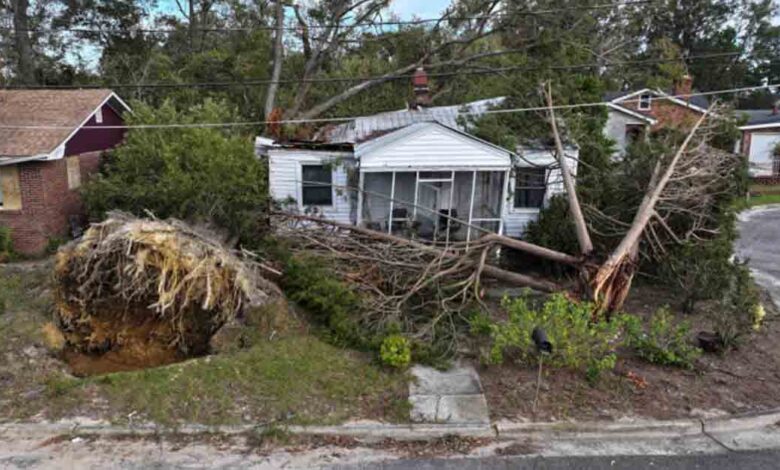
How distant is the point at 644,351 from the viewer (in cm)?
817

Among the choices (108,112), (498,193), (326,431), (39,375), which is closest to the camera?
(326,431)

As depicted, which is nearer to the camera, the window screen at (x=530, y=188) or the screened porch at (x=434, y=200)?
the screened porch at (x=434, y=200)

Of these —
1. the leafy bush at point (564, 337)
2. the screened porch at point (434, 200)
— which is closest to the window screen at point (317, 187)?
the screened porch at point (434, 200)

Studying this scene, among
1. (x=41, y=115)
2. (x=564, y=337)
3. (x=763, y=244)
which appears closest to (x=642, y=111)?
(x=763, y=244)

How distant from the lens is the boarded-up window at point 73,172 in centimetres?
1520

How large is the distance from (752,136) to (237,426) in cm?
3072

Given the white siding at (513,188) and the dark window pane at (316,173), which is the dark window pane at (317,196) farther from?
the white siding at (513,188)

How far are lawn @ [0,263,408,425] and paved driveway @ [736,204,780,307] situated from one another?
313 inches

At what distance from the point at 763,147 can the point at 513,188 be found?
854 inches

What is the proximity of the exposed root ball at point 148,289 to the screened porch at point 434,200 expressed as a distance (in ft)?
16.1

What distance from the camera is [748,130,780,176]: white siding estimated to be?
28.1 m

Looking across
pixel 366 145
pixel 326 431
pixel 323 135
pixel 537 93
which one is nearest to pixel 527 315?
pixel 326 431

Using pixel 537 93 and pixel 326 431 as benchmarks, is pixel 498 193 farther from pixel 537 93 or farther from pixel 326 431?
pixel 326 431

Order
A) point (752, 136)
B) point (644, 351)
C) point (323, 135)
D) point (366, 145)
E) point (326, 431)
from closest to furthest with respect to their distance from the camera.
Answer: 1. point (326, 431)
2. point (644, 351)
3. point (366, 145)
4. point (323, 135)
5. point (752, 136)
